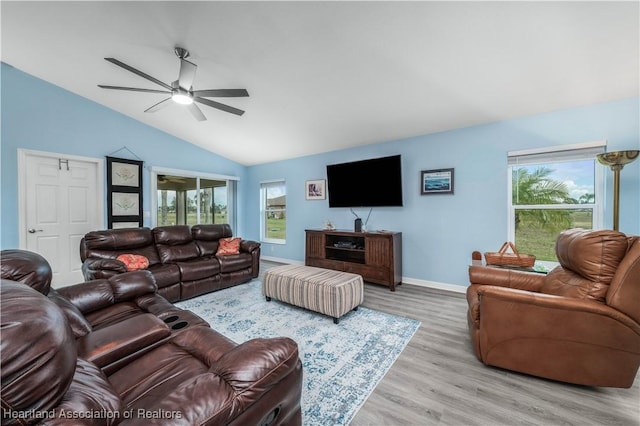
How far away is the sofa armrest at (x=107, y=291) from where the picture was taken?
6.04 ft

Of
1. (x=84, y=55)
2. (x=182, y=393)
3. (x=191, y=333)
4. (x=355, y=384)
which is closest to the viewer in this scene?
(x=182, y=393)

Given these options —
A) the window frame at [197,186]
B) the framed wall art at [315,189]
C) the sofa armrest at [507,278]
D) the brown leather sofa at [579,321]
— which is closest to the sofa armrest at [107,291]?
the brown leather sofa at [579,321]

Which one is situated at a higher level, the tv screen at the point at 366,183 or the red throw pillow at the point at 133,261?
the tv screen at the point at 366,183

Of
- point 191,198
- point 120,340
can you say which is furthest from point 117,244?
point 120,340

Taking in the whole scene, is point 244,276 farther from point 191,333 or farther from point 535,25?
point 535,25

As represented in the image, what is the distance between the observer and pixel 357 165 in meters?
4.38

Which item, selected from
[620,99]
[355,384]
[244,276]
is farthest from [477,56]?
[244,276]

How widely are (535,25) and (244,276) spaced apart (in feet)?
14.1

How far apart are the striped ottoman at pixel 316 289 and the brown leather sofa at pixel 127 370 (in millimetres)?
1292

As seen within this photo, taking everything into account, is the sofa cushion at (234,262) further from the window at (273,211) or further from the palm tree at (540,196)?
the palm tree at (540,196)

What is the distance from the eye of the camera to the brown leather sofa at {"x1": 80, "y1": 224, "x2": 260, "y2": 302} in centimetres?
315

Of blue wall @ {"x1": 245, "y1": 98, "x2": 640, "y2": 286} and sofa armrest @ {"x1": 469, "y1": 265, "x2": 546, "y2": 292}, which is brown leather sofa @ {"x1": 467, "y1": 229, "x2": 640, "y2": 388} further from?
blue wall @ {"x1": 245, "y1": 98, "x2": 640, "y2": 286}

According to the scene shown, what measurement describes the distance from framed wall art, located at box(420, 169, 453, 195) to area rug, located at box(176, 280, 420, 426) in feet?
6.55

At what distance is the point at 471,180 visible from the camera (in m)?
3.56
